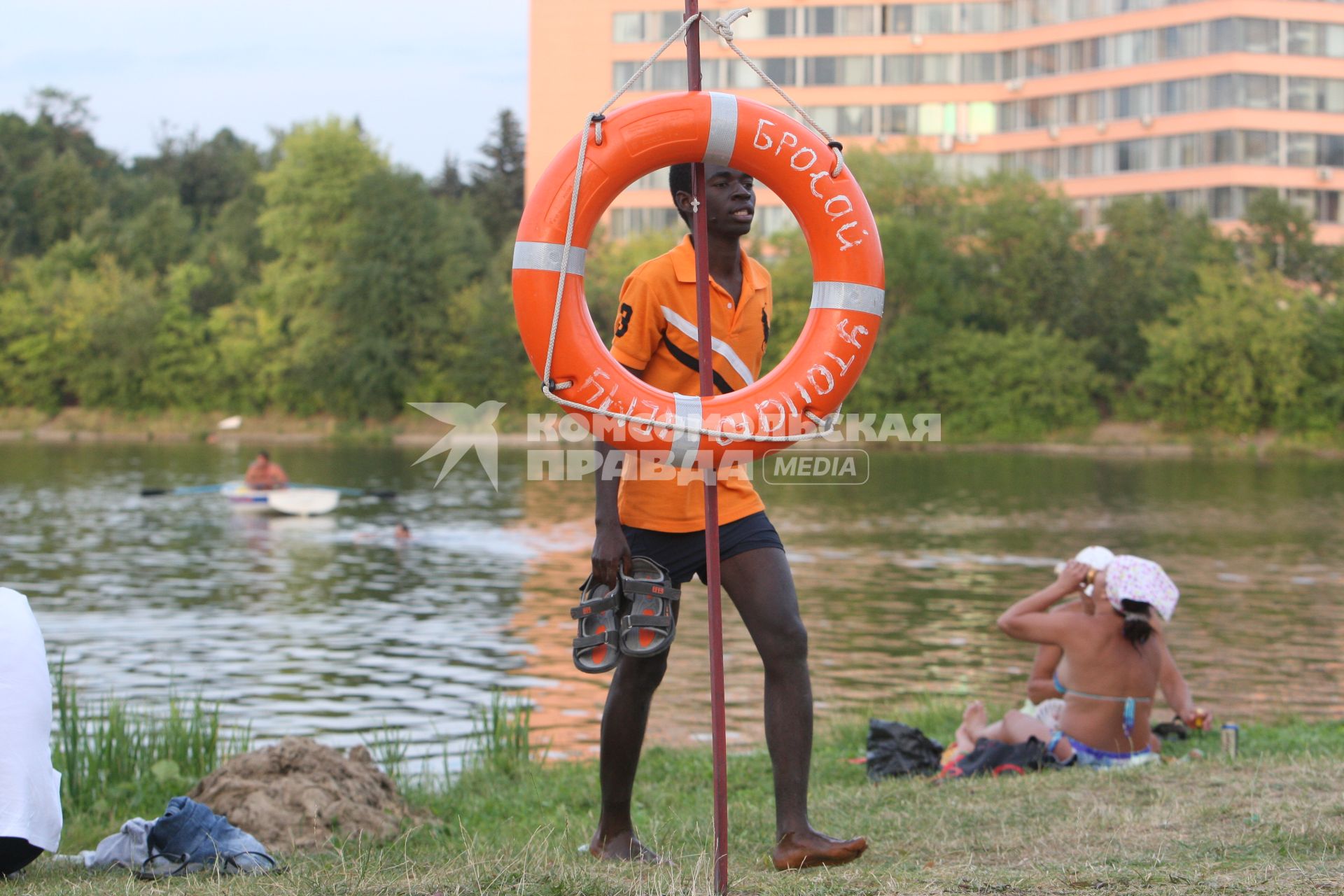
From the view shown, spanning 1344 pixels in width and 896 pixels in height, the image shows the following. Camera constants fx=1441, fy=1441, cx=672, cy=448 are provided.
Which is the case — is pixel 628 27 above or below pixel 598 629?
above

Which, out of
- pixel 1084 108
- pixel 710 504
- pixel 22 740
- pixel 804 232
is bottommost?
pixel 22 740

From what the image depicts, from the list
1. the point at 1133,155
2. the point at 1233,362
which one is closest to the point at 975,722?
the point at 1233,362

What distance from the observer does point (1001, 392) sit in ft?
132

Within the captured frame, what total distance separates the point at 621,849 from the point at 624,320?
133 cm

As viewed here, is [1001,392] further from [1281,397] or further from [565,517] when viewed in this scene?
[565,517]

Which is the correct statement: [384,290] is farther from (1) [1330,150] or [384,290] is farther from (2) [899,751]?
(2) [899,751]

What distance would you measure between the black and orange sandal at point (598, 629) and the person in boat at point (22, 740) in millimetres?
1208

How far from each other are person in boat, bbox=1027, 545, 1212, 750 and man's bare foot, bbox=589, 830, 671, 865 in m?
2.32

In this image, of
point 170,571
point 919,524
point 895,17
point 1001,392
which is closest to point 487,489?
point 919,524

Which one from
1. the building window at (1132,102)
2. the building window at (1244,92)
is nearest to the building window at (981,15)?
the building window at (1132,102)

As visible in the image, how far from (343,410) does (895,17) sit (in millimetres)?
23397

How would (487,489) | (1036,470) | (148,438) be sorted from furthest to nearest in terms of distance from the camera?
(148,438), (1036,470), (487,489)

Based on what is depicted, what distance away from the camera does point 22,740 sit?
10.4ft

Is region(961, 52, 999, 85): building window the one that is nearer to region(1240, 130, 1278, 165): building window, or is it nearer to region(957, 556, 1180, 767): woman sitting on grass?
region(1240, 130, 1278, 165): building window
